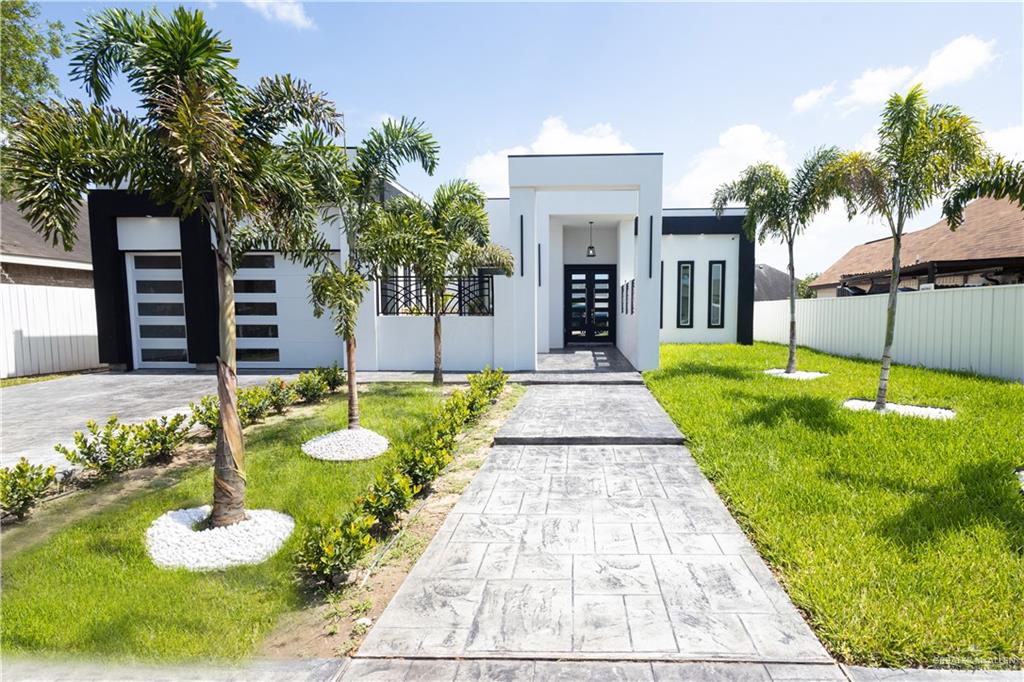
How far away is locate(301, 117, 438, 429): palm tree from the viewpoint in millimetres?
5570

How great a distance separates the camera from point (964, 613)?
8.77 feet

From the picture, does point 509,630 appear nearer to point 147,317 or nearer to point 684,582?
point 684,582

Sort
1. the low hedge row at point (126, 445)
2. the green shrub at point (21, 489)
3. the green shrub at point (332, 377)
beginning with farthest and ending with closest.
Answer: the green shrub at point (332, 377), the low hedge row at point (126, 445), the green shrub at point (21, 489)

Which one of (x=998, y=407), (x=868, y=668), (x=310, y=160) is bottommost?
(x=868, y=668)

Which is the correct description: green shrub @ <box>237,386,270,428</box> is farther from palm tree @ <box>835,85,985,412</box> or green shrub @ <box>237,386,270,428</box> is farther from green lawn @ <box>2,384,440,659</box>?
palm tree @ <box>835,85,985,412</box>

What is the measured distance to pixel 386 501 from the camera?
385cm

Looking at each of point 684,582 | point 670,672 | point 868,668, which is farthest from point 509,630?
point 868,668

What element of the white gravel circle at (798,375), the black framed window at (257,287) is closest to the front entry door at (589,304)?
the white gravel circle at (798,375)

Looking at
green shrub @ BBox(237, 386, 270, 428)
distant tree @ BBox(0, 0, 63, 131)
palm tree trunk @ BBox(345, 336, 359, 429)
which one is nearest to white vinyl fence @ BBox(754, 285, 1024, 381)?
palm tree trunk @ BBox(345, 336, 359, 429)

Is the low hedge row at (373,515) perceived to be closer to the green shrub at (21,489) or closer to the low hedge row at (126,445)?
the low hedge row at (126,445)

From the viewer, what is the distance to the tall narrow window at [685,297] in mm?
17609

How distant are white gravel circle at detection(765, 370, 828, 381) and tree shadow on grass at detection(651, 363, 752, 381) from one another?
499mm

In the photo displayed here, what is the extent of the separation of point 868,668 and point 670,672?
38.7 inches

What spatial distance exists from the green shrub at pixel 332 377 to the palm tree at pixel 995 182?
10.0m
